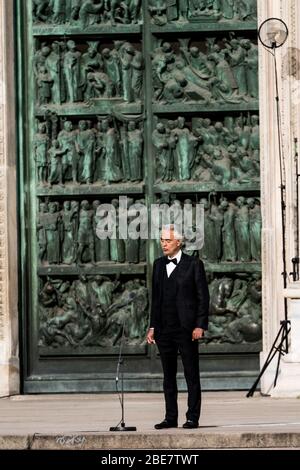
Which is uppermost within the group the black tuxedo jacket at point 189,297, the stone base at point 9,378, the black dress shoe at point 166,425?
the black tuxedo jacket at point 189,297

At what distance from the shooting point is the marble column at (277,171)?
23.3 m

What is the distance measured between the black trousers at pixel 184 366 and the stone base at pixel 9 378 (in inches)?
210

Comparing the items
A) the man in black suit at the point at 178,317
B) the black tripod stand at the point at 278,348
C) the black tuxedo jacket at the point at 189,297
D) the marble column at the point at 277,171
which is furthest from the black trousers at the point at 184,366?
the black tripod stand at the point at 278,348

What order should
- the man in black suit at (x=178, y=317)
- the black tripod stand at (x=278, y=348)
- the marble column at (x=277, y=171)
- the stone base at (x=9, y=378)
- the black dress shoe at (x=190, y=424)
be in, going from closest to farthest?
the black dress shoe at (x=190, y=424) < the man in black suit at (x=178, y=317) < the black tripod stand at (x=278, y=348) < the marble column at (x=277, y=171) < the stone base at (x=9, y=378)

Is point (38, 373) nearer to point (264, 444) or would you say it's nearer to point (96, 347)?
point (96, 347)

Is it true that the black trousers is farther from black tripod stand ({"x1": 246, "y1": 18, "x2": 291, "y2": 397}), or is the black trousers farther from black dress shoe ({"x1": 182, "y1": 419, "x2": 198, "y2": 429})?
black tripod stand ({"x1": 246, "y1": 18, "x2": 291, "y2": 397})

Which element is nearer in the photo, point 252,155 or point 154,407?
point 154,407

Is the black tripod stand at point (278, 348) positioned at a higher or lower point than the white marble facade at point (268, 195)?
lower

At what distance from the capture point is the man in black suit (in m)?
19.0

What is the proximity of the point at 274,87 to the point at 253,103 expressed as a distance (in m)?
0.68

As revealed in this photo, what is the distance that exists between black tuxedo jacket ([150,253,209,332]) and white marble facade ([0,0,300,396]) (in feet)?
12.5

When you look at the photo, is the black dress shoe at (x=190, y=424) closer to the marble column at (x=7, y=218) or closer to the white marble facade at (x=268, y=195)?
the white marble facade at (x=268, y=195)

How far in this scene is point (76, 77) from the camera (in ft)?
80.8

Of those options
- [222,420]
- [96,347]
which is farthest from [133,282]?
[222,420]
